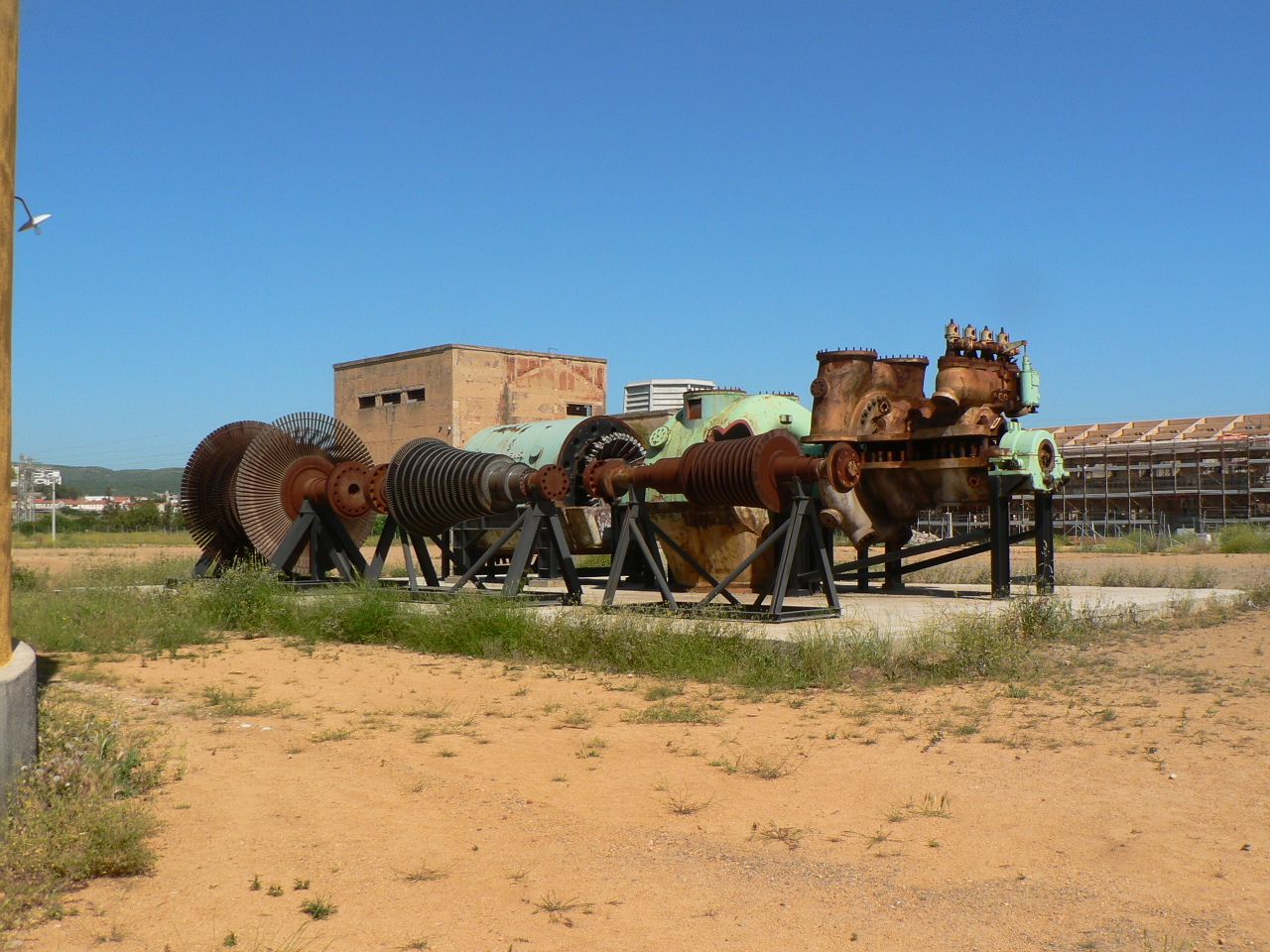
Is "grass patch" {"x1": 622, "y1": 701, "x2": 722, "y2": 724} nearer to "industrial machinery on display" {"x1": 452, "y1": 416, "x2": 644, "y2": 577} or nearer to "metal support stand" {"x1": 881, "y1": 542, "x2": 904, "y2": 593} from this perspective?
"metal support stand" {"x1": 881, "y1": 542, "x2": 904, "y2": 593}

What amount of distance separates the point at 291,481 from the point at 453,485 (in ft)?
8.62

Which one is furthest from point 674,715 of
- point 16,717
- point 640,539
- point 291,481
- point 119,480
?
point 119,480

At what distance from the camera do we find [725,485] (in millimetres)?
10289

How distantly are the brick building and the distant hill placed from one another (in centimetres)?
10548

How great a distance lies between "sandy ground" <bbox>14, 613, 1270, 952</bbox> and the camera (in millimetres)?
3619

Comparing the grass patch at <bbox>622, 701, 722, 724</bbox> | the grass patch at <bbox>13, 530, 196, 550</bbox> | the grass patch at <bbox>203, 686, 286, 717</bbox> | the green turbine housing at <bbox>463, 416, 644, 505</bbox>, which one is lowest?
the grass patch at <bbox>622, 701, 722, 724</bbox>

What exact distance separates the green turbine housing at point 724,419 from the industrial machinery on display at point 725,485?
0.02 meters

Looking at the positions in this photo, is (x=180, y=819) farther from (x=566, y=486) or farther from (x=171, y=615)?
(x=566, y=486)

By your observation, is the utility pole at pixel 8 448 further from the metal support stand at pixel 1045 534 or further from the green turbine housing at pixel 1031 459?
the metal support stand at pixel 1045 534

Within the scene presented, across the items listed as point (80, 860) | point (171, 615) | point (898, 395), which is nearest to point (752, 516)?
point (898, 395)

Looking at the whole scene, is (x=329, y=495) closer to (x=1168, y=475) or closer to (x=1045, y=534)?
(x=1045, y=534)

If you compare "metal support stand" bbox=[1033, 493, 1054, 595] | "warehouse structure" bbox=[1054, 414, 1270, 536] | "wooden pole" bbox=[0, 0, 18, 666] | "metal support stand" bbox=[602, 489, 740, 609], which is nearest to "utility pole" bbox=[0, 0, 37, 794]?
"wooden pole" bbox=[0, 0, 18, 666]

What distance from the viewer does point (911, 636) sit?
855 cm

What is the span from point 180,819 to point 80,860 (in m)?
0.73
